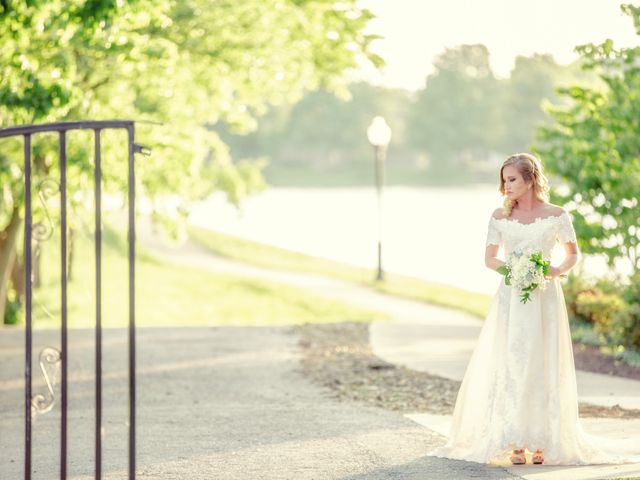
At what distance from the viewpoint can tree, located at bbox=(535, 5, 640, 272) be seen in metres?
15.0

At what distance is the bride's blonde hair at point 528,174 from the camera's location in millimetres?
7578

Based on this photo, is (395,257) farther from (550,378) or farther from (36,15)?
(550,378)

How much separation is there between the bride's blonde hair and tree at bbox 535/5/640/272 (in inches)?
277

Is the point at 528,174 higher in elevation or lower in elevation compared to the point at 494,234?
higher

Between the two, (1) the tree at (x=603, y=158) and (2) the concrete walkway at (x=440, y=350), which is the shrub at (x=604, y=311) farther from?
(2) the concrete walkway at (x=440, y=350)

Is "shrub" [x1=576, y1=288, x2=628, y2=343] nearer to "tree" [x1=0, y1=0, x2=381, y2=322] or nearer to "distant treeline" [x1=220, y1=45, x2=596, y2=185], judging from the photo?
"tree" [x1=0, y1=0, x2=381, y2=322]

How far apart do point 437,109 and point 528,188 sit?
4370 inches

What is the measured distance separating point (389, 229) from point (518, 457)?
49.8 m

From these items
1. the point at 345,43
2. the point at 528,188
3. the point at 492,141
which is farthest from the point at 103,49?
the point at 492,141

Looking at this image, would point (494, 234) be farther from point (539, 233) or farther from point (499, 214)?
point (539, 233)

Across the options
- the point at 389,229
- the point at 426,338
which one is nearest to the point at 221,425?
the point at 426,338

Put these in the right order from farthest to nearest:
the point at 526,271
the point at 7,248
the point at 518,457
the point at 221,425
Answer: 1. the point at 7,248
2. the point at 221,425
3. the point at 518,457
4. the point at 526,271

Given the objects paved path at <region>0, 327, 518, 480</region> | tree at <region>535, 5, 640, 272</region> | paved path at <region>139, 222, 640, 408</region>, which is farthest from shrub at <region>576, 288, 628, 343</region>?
paved path at <region>0, 327, 518, 480</region>

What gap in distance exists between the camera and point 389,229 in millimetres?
57250
